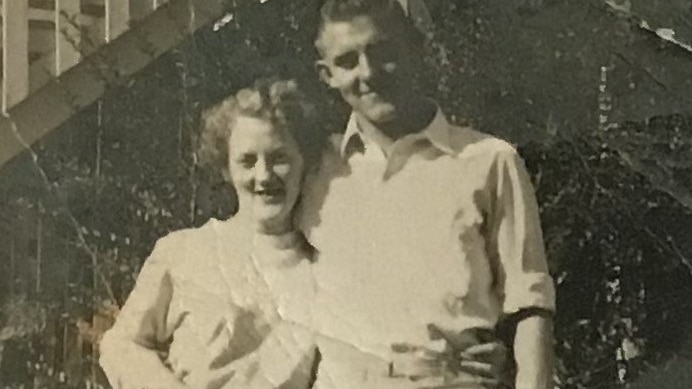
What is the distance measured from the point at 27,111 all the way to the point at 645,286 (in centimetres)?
64

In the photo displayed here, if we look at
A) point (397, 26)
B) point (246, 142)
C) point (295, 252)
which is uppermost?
point (397, 26)

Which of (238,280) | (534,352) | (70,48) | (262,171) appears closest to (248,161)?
(262,171)

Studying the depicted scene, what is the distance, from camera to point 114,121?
1.22 meters

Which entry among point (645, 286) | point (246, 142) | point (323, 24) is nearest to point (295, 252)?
point (246, 142)

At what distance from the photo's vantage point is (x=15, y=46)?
1225 millimetres

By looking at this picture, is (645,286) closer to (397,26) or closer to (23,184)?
(397,26)

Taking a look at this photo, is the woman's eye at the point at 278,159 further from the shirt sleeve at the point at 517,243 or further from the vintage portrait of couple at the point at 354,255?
the shirt sleeve at the point at 517,243

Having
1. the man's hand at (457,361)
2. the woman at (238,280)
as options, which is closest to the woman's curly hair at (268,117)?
the woman at (238,280)

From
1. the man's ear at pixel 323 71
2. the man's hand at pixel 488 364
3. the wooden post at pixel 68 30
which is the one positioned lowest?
the man's hand at pixel 488 364

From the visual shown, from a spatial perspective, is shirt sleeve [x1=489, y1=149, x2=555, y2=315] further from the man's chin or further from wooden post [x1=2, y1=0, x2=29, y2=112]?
wooden post [x1=2, y1=0, x2=29, y2=112]

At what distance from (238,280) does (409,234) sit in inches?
6.9

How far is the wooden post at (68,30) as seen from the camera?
122 cm

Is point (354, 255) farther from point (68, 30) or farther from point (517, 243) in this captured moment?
point (68, 30)

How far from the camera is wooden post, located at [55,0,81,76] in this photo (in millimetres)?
1225
